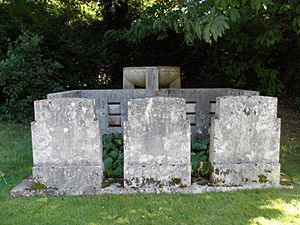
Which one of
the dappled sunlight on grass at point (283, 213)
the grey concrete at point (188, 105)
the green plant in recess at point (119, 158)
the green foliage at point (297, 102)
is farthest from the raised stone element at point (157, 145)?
the green foliage at point (297, 102)

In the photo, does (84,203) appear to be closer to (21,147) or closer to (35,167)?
(35,167)

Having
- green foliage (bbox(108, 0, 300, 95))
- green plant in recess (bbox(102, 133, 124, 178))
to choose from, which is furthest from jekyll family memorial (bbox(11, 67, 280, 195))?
green foliage (bbox(108, 0, 300, 95))

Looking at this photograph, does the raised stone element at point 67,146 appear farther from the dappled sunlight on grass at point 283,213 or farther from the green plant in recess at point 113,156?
the dappled sunlight on grass at point 283,213

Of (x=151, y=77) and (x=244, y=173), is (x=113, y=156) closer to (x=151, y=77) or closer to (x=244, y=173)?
(x=244, y=173)

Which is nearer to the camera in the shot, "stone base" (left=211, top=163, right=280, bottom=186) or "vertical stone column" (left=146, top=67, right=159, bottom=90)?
"stone base" (left=211, top=163, right=280, bottom=186)

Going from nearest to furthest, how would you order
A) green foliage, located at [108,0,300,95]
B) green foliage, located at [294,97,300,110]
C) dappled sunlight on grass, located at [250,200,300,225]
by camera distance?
dappled sunlight on grass, located at [250,200,300,225] < green foliage, located at [108,0,300,95] < green foliage, located at [294,97,300,110]

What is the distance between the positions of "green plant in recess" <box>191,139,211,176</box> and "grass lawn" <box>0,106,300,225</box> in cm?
41

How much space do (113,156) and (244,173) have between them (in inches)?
62.8

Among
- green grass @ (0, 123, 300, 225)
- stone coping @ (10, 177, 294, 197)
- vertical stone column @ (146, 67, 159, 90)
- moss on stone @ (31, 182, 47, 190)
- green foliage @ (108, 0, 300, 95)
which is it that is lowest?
green grass @ (0, 123, 300, 225)

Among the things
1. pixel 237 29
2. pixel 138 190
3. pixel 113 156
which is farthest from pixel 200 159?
pixel 237 29

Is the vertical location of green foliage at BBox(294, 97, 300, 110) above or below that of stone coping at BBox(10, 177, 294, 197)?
above

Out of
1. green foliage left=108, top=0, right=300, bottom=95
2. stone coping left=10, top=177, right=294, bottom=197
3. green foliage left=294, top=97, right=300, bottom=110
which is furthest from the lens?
green foliage left=294, top=97, right=300, bottom=110

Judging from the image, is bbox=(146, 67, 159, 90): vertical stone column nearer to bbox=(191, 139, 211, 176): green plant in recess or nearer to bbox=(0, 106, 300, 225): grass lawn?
bbox=(191, 139, 211, 176): green plant in recess

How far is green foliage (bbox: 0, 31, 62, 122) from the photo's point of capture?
686 centimetres
